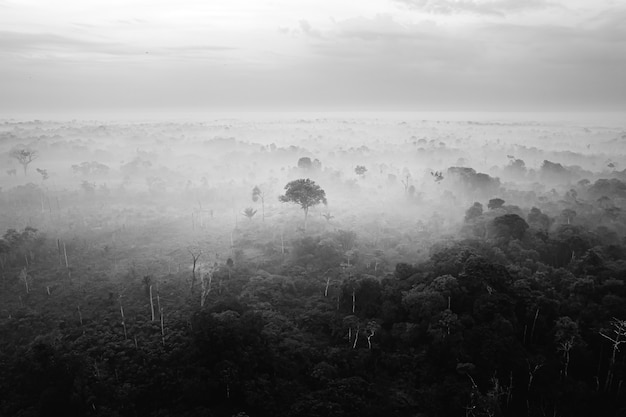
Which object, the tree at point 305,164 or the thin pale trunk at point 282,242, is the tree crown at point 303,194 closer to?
the thin pale trunk at point 282,242

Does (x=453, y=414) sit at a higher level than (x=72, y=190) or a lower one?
lower

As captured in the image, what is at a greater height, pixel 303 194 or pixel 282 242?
pixel 303 194

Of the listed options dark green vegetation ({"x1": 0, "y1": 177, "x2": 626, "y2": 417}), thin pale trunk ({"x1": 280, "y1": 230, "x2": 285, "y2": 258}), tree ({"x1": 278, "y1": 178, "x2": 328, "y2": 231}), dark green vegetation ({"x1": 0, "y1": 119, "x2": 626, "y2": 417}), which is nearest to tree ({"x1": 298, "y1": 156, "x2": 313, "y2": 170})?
dark green vegetation ({"x1": 0, "y1": 119, "x2": 626, "y2": 417})

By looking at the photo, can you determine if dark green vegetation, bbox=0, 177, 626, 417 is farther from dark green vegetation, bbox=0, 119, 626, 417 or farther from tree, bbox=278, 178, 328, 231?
tree, bbox=278, 178, 328, 231

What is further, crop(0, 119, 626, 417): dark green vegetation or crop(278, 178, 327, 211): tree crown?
crop(278, 178, 327, 211): tree crown

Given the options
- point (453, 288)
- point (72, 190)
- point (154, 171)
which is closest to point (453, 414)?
point (453, 288)

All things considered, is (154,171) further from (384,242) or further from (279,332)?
(279,332)

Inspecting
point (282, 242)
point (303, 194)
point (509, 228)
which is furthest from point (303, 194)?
point (509, 228)

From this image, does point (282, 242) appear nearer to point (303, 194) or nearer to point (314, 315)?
point (303, 194)

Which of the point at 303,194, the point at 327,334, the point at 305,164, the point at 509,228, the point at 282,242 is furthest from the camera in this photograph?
the point at 305,164
